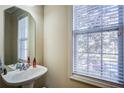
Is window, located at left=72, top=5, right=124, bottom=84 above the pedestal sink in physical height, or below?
above

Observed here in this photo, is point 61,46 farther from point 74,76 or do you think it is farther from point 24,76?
point 24,76

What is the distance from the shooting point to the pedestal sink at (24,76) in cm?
124

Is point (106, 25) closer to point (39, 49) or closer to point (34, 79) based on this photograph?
point (39, 49)

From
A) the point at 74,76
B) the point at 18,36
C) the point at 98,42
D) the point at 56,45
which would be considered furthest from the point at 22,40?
the point at 98,42

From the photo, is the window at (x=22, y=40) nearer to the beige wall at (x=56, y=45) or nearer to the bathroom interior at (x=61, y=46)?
the bathroom interior at (x=61, y=46)

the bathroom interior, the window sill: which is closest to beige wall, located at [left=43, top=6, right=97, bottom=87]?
the bathroom interior

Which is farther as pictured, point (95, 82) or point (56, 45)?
point (56, 45)

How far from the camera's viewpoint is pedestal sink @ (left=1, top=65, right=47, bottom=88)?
1.24 meters

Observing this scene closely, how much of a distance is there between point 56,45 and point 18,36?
388 mm

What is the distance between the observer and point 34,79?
129 cm

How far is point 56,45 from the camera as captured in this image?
1398 millimetres

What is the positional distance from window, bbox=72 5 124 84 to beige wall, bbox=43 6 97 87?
0.29ft

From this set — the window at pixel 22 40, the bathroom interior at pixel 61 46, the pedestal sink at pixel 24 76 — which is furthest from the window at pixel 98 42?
the window at pixel 22 40

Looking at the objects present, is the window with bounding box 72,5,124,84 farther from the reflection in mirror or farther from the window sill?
the reflection in mirror
